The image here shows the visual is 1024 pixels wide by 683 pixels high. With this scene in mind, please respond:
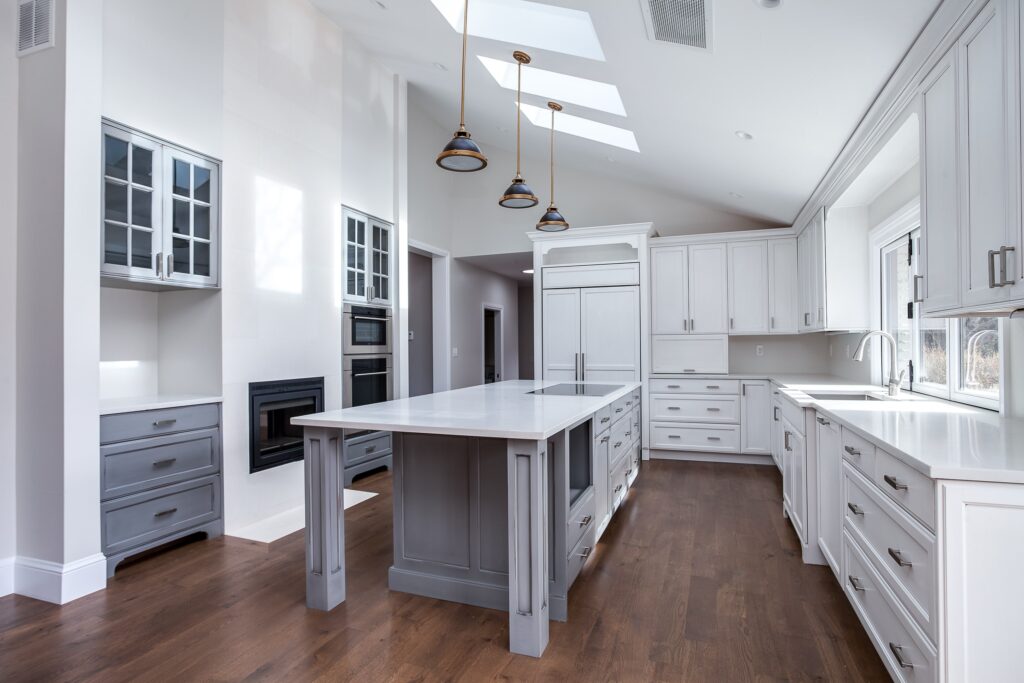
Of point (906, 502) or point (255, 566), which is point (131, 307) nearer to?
point (255, 566)

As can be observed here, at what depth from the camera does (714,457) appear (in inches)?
214

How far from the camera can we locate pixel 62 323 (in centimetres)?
248

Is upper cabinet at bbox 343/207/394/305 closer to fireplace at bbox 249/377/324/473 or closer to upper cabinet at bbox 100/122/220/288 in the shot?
fireplace at bbox 249/377/324/473

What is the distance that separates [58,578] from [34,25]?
2.56m

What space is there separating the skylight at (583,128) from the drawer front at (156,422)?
3328 mm

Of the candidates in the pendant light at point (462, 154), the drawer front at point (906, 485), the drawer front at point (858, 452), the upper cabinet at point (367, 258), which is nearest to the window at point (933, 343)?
the drawer front at point (858, 452)

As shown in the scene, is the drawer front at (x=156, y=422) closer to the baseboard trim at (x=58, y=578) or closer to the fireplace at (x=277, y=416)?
the fireplace at (x=277, y=416)

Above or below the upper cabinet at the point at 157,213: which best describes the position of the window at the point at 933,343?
below

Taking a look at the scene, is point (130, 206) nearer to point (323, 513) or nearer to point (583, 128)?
point (323, 513)

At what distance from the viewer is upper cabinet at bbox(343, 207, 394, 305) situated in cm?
451

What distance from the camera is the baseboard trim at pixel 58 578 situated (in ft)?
7.98

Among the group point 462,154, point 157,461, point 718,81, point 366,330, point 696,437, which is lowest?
point 696,437

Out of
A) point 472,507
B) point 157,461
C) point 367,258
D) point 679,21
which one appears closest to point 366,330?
point 367,258

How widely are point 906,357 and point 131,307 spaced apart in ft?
16.4
